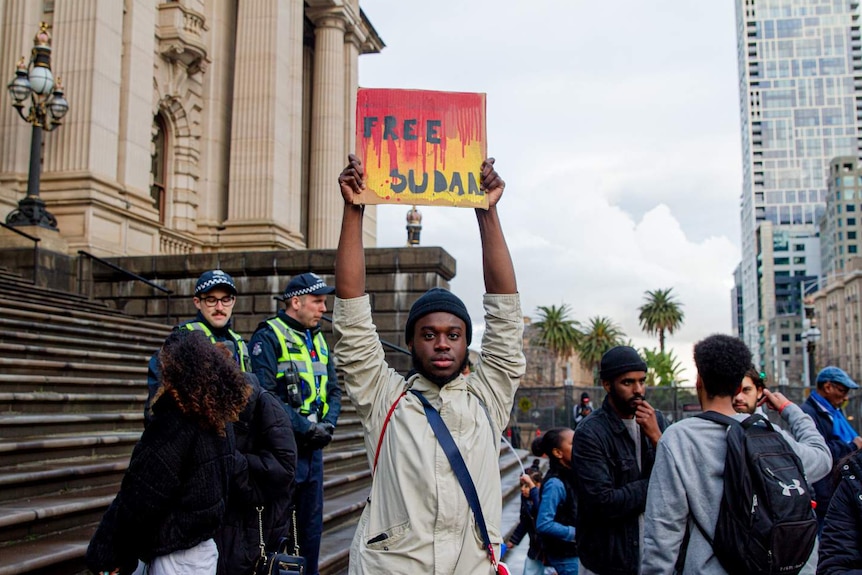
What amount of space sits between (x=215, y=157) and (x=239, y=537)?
2221cm

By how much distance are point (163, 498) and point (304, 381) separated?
2185mm

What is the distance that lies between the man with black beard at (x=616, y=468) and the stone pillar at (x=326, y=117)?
25.8m

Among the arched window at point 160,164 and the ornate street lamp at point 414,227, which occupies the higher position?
the arched window at point 160,164

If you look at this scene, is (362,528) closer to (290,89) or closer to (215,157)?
(215,157)

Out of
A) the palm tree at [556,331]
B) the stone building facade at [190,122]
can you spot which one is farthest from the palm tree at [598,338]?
the stone building facade at [190,122]

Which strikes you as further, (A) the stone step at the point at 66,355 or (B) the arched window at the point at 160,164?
(B) the arched window at the point at 160,164

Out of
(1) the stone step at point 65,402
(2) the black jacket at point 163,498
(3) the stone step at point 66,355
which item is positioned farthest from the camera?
(3) the stone step at point 66,355

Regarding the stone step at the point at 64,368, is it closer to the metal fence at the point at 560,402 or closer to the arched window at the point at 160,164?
the arched window at the point at 160,164

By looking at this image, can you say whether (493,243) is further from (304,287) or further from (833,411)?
(833,411)

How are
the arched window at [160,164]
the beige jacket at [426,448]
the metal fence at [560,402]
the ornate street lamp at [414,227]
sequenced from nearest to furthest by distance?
the beige jacket at [426,448], the arched window at [160,164], the metal fence at [560,402], the ornate street lamp at [414,227]

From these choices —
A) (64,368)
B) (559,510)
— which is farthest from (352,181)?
(64,368)

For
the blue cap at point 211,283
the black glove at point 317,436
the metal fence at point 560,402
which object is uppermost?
the blue cap at point 211,283

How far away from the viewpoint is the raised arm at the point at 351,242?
3.28 metres

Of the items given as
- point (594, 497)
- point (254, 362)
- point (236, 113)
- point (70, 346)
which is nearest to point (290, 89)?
point (236, 113)
